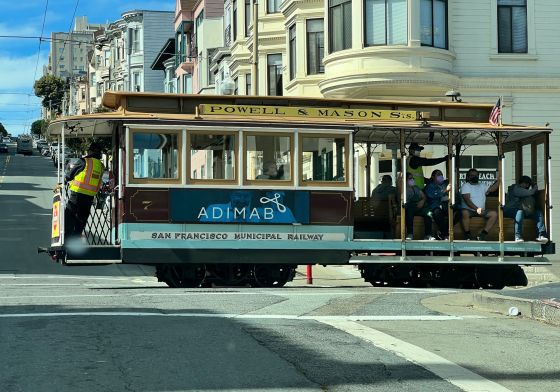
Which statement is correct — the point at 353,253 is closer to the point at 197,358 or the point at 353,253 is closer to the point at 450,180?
the point at 450,180

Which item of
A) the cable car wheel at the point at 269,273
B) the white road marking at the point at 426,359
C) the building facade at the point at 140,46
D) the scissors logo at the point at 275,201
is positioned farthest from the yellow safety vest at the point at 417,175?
the building facade at the point at 140,46

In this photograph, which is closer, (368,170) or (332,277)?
(368,170)

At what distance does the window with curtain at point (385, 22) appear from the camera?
2459 cm

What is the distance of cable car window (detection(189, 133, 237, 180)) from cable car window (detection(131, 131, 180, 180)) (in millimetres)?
274

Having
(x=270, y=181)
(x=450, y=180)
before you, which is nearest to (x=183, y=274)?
(x=270, y=181)

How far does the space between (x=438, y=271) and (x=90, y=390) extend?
10.8 meters

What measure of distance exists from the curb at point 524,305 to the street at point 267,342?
7.1 inches

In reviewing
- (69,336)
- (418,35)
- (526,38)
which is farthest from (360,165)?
(69,336)

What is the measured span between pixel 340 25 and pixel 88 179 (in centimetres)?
1201

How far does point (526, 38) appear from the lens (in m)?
26.2

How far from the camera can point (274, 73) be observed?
34.4 m

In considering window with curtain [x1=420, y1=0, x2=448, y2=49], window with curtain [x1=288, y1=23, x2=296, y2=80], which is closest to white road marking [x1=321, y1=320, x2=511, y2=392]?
window with curtain [x1=420, y1=0, x2=448, y2=49]

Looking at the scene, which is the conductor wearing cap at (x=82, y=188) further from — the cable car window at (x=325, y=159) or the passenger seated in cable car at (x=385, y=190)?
the passenger seated in cable car at (x=385, y=190)

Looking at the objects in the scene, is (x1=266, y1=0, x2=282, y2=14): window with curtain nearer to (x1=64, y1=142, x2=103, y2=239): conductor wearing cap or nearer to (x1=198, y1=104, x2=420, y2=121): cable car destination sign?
(x1=198, y1=104, x2=420, y2=121): cable car destination sign
